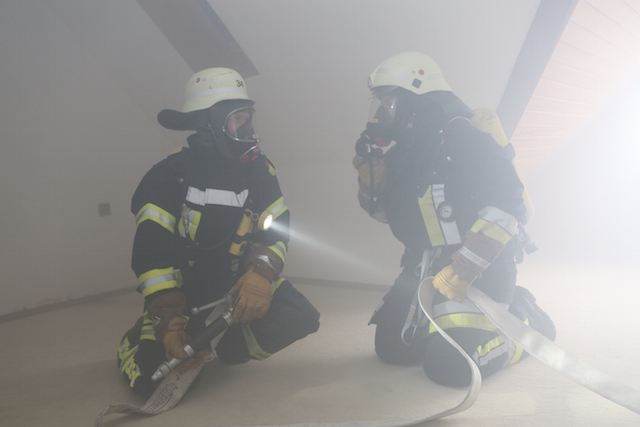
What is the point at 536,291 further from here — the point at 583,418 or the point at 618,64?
the point at 583,418

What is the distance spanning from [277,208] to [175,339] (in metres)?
0.55

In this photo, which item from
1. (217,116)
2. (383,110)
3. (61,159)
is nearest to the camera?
(217,116)

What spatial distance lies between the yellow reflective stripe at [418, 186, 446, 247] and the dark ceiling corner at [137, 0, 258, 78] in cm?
129

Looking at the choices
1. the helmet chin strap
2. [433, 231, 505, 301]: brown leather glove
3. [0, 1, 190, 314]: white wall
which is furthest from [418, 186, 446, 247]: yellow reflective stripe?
[0, 1, 190, 314]: white wall

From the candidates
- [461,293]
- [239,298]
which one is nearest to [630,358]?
[461,293]

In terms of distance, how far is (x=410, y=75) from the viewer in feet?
5.55

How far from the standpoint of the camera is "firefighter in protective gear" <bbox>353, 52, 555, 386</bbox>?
5.20 feet

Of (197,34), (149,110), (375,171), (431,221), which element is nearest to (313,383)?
(431,221)

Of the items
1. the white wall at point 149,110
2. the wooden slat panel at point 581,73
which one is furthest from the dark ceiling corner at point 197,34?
the wooden slat panel at point 581,73

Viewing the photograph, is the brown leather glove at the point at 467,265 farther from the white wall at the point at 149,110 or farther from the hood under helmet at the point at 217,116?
the white wall at the point at 149,110

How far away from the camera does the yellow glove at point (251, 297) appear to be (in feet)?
5.09

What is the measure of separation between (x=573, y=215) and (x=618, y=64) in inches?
79.2

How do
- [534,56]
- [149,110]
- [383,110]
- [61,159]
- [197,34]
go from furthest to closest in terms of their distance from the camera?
[149,110] < [61,159] < [197,34] < [534,56] < [383,110]

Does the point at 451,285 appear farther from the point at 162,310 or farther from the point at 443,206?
the point at 162,310
